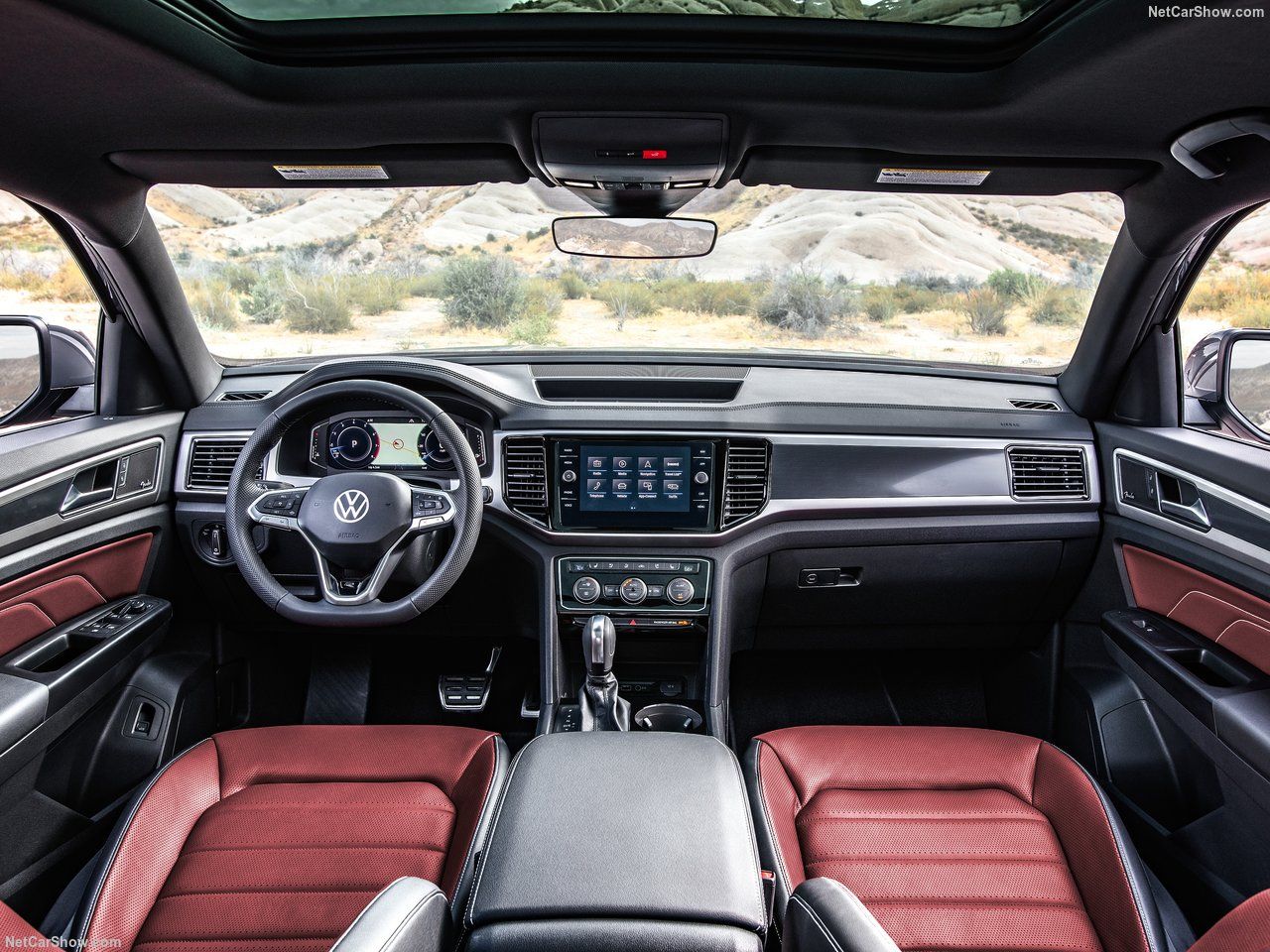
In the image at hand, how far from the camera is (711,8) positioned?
1700mm

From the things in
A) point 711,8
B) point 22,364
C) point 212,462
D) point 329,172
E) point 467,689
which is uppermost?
point 711,8

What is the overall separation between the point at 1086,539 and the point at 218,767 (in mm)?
2694

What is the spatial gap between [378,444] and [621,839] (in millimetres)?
1542

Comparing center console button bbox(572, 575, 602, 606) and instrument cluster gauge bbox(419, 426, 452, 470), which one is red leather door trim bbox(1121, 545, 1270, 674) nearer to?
center console button bbox(572, 575, 602, 606)

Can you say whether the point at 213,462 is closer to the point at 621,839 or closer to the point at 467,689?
the point at 467,689

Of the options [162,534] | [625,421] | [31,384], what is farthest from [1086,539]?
[31,384]

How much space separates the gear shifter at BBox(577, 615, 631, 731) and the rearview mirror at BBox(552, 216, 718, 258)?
1180mm

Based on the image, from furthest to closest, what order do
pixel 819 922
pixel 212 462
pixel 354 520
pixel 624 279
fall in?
1. pixel 624 279
2. pixel 212 462
3. pixel 354 520
4. pixel 819 922

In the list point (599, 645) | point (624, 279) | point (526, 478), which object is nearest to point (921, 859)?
point (599, 645)

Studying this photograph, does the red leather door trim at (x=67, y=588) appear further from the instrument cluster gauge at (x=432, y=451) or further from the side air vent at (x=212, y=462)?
the instrument cluster gauge at (x=432, y=451)

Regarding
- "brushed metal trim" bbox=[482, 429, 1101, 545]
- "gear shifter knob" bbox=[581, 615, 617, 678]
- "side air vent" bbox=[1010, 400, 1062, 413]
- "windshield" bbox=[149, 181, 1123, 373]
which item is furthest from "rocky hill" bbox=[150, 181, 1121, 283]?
"gear shifter knob" bbox=[581, 615, 617, 678]

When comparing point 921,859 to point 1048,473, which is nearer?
point 921,859

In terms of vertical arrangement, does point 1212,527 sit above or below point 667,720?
→ above

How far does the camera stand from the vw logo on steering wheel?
2018mm
